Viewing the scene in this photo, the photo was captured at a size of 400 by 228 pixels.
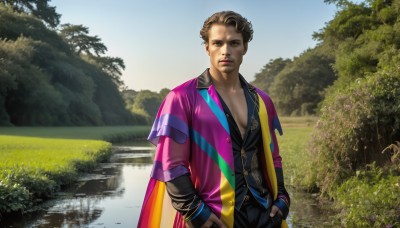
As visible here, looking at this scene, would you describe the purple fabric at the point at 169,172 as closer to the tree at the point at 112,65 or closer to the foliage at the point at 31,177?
the foliage at the point at 31,177

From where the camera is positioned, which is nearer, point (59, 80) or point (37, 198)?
point (37, 198)

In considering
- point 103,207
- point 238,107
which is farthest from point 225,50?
point 103,207

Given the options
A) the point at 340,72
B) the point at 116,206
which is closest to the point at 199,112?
the point at 116,206

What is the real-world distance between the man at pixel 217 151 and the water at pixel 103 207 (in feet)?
18.7

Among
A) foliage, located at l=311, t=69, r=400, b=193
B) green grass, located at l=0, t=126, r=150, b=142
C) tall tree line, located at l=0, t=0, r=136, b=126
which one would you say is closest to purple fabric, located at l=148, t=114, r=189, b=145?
foliage, located at l=311, t=69, r=400, b=193

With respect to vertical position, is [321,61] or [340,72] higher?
[321,61]

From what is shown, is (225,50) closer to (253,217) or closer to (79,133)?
(253,217)

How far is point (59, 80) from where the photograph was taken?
170 feet

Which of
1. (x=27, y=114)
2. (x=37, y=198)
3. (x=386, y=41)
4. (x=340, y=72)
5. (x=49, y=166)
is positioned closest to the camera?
(x=37, y=198)

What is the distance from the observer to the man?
230 cm

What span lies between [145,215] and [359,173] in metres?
6.55

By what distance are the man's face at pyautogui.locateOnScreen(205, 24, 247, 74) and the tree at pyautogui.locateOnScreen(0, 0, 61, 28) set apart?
55.3 metres

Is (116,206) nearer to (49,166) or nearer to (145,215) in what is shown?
(49,166)

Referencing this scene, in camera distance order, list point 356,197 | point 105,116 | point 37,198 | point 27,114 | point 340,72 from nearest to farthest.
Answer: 1. point 356,197
2. point 37,198
3. point 340,72
4. point 27,114
5. point 105,116
